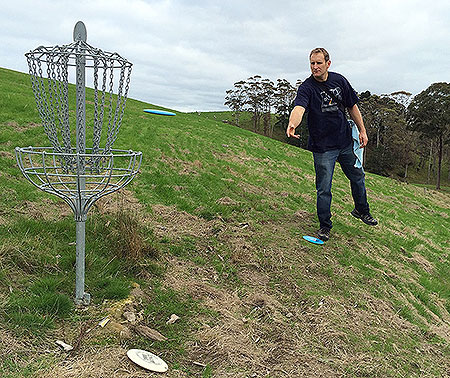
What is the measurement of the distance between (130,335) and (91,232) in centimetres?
190

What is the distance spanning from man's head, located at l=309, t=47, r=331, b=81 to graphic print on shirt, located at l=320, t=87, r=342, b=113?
11.4 inches

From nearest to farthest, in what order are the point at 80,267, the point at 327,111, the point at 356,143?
the point at 80,267, the point at 327,111, the point at 356,143

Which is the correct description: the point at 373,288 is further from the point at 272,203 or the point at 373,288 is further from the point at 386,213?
the point at 386,213

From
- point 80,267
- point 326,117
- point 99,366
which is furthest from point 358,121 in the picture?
point 99,366

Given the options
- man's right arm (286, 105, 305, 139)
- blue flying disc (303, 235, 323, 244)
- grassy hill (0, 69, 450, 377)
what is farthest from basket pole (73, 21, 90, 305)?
blue flying disc (303, 235, 323, 244)

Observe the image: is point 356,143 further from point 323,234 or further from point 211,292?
point 211,292

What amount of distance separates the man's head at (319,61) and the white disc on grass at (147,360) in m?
4.21

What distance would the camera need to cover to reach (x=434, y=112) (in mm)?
40812

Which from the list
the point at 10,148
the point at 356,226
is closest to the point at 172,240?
the point at 356,226

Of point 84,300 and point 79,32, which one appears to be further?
point 84,300

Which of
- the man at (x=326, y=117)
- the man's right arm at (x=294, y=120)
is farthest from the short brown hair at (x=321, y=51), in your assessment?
the man's right arm at (x=294, y=120)

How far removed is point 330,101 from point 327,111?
0.51 ft

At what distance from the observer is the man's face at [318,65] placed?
16.9ft

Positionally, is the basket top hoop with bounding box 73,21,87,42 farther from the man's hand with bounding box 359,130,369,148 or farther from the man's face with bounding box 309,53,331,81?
the man's hand with bounding box 359,130,369,148
